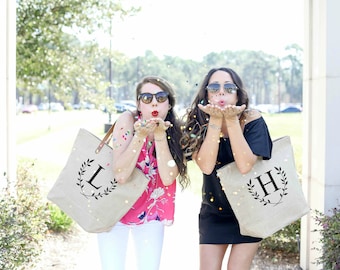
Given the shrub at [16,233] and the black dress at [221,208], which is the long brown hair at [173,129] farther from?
the shrub at [16,233]

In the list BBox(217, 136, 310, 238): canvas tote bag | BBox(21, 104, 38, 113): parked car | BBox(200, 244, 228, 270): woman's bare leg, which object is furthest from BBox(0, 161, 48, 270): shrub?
BBox(21, 104, 38, 113): parked car

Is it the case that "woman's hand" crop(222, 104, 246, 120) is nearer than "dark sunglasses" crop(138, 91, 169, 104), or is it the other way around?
"woman's hand" crop(222, 104, 246, 120)

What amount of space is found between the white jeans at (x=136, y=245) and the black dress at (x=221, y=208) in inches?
11.5

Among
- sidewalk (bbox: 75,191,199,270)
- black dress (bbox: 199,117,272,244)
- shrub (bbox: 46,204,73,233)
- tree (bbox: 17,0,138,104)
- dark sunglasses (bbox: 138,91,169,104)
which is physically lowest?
sidewalk (bbox: 75,191,199,270)

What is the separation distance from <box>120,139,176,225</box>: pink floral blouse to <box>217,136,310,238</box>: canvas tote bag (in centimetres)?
33

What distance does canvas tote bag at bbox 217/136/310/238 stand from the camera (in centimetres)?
295

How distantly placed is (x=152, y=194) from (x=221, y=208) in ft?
1.32

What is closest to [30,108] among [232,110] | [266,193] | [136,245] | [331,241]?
[331,241]

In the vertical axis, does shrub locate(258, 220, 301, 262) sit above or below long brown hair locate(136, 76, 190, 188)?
below

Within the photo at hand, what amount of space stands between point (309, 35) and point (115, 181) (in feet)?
8.73

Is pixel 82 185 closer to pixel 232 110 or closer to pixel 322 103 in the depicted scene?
pixel 232 110

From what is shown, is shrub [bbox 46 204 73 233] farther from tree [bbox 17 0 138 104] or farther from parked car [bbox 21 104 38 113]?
parked car [bbox 21 104 38 113]

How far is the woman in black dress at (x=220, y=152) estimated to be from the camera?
292 centimetres

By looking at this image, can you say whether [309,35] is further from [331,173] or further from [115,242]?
[115,242]
